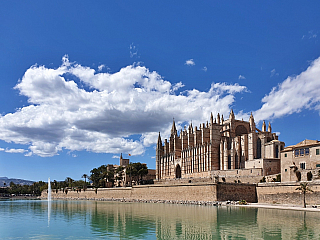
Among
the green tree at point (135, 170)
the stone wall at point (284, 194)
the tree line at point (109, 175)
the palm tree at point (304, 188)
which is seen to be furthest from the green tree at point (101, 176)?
the palm tree at point (304, 188)

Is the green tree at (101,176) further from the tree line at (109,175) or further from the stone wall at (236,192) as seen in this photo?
the stone wall at (236,192)

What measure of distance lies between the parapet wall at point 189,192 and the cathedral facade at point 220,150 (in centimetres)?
919

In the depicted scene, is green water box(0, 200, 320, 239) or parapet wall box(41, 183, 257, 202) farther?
parapet wall box(41, 183, 257, 202)

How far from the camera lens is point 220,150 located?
75.9 m

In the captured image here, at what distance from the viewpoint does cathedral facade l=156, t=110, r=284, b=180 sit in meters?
65.1

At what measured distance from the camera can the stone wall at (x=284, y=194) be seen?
40781 millimetres

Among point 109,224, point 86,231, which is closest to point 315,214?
point 109,224

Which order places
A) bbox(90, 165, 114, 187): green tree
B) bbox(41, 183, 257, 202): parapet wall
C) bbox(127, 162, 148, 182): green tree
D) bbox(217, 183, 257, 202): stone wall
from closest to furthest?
bbox(217, 183, 257, 202): stone wall, bbox(41, 183, 257, 202): parapet wall, bbox(127, 162, 148, 182): green tree, bbox(90, 165, 114, 187): green tree

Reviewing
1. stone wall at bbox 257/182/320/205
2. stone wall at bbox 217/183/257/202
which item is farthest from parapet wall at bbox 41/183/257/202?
stone wall at bbox 257/182/320/205

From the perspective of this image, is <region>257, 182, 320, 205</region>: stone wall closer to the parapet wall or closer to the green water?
the parapet wall

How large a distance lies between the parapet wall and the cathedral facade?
9188mm

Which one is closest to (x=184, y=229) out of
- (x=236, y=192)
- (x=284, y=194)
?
(x=284, y=194)

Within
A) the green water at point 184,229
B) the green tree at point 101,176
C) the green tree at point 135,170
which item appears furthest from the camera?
the green tree at point 101,176

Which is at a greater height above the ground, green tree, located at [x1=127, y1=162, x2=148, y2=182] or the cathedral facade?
the cathedral facade
